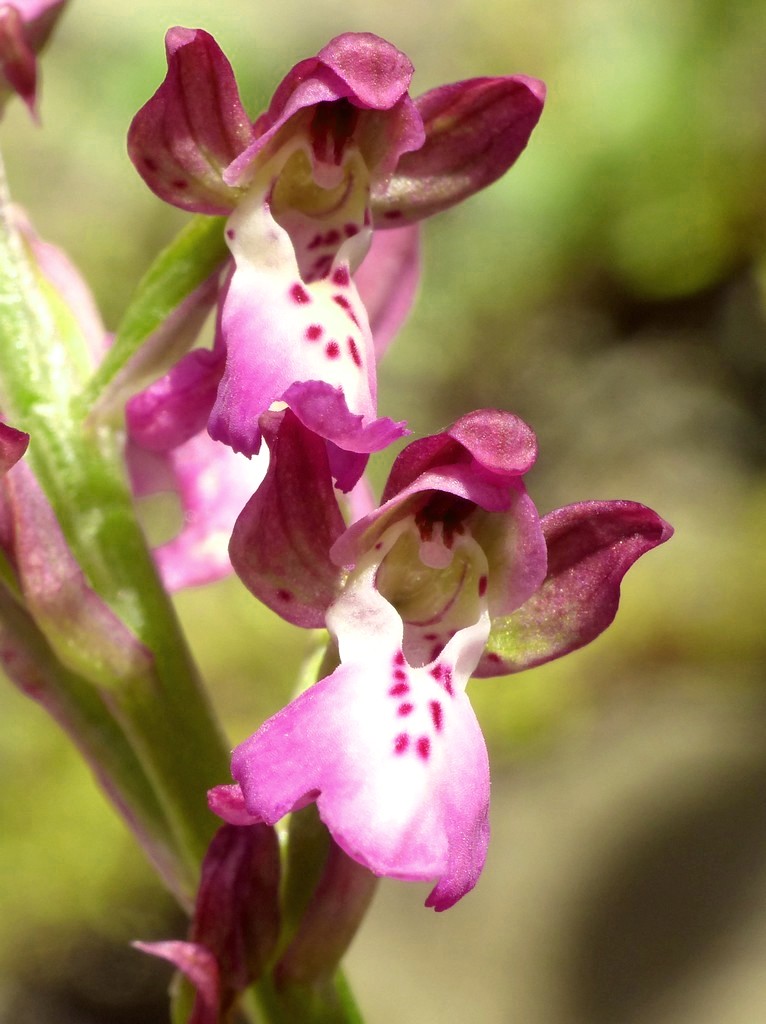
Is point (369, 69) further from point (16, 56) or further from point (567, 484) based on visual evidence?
point (567, 484)

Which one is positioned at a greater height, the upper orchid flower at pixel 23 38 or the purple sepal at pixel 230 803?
the upper orchid flower at pixel 23 38

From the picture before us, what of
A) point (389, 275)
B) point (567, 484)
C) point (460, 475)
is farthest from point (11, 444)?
point (567, 484)

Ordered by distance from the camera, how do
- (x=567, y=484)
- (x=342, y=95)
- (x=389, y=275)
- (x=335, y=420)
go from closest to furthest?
1. (x=335, y=420)
2. (x=342, y=95)
3. (x=389, y=275)
4. (x=567, y=484)

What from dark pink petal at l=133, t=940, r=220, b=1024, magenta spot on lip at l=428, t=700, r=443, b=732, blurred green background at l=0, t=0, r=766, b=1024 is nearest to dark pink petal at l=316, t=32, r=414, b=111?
magenta spot on lip at l=428, t=700, r=443, b=732

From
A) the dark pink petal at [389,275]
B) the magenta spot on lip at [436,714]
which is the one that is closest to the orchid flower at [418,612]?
the magenta spot on lip at [436,714]

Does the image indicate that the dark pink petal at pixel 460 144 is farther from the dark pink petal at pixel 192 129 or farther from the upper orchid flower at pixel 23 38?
the upper orchid flower at pixel 23 38

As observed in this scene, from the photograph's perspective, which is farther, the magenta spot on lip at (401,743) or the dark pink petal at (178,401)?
the dark pink petal at (178,401)

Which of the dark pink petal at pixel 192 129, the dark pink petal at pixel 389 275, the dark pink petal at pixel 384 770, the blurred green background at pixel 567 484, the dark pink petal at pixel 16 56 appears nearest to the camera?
the dark pink petal at pixel 384 770
